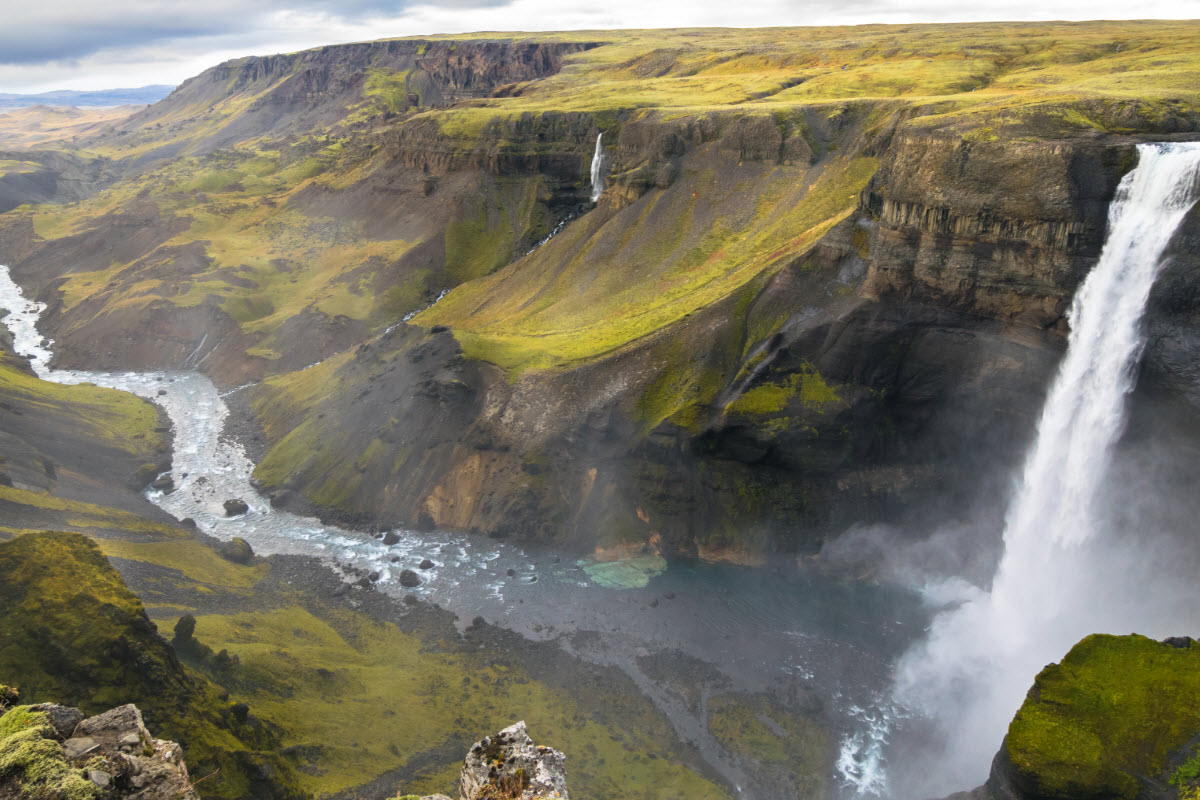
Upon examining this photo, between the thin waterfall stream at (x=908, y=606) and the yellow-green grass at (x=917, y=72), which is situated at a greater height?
the yellow-green grass at (x=917, y=72)

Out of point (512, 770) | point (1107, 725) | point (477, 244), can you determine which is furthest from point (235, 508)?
point (1107, 725)

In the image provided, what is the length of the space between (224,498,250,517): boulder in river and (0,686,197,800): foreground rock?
1860 inches

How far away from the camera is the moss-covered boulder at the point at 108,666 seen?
27.7 metres

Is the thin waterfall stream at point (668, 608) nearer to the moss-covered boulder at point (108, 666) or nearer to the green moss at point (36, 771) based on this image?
the moss-covered boulder at point (108, 666)

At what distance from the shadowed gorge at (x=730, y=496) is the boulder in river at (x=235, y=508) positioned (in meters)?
1.31

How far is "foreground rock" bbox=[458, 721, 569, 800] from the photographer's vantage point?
58.0 feet

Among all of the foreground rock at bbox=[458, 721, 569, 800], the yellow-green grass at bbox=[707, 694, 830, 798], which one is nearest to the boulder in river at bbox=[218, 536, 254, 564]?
the yellow-green grass at bbox=[707, 694, 830, 798]

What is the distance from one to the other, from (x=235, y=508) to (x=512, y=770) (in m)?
50.9

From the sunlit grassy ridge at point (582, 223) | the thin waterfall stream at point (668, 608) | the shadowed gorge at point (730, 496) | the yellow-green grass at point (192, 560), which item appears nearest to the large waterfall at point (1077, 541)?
the shadowed gorge at point (730, 496)

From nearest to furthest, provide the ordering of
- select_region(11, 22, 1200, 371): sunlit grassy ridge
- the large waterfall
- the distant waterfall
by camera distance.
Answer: the large waterfall → select_region(11, 22, 1200, 371): sunlit grassy ridge → the distant waterfall

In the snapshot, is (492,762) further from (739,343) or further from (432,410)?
(432,410)

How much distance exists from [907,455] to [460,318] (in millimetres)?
52826

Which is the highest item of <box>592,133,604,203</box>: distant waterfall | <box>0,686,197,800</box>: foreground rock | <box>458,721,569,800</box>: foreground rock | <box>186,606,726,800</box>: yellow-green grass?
<box>592,133,604,203</box>: distant waterfall

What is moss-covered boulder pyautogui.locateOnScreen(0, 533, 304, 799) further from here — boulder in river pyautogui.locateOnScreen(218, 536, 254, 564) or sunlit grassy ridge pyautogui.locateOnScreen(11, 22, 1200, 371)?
sunlit grassy ridge pyautogui.locateOnScreen(11, 22, 1200, 371)
